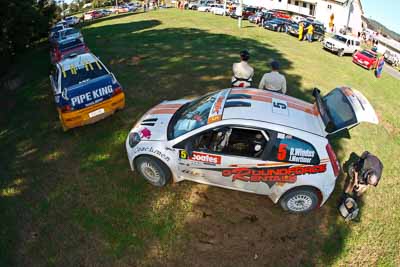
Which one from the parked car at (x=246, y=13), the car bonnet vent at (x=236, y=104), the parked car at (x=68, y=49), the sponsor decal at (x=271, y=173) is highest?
the parked car at (x=246, y=13)

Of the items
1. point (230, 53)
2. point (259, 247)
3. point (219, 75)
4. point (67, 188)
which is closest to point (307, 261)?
point (259, 247)

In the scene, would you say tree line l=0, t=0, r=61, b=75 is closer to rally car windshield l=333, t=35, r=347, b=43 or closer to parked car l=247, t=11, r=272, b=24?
parked car l=247, t=11, r=272, b=24

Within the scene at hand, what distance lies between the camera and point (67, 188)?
20.2 feet

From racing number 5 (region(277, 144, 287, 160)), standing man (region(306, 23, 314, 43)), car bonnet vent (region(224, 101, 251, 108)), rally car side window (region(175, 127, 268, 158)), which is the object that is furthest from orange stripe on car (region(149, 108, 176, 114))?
standing man (region(306, 23, 314, 43))

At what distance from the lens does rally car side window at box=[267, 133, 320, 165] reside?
4.82 meters

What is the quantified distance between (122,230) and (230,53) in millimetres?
11467

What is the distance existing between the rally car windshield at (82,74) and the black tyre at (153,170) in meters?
3.69

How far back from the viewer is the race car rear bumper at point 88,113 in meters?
7.34

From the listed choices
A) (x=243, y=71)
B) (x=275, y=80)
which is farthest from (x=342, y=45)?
(x=275, y=80)

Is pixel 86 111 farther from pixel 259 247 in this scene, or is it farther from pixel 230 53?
pixel 230 53

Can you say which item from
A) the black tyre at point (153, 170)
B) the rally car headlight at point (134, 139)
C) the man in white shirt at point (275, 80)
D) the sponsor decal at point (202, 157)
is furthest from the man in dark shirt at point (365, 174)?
the rally car headlight at point (134, 139)

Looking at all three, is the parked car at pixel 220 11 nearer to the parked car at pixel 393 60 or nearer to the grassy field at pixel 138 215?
the parked car at pixel 393 60

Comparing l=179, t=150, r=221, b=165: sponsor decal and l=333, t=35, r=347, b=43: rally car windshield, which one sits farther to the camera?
l=333, t=35, r=347, b=43: rally car windshield

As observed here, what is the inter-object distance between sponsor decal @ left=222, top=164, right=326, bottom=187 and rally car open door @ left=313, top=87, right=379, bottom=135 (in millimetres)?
770
